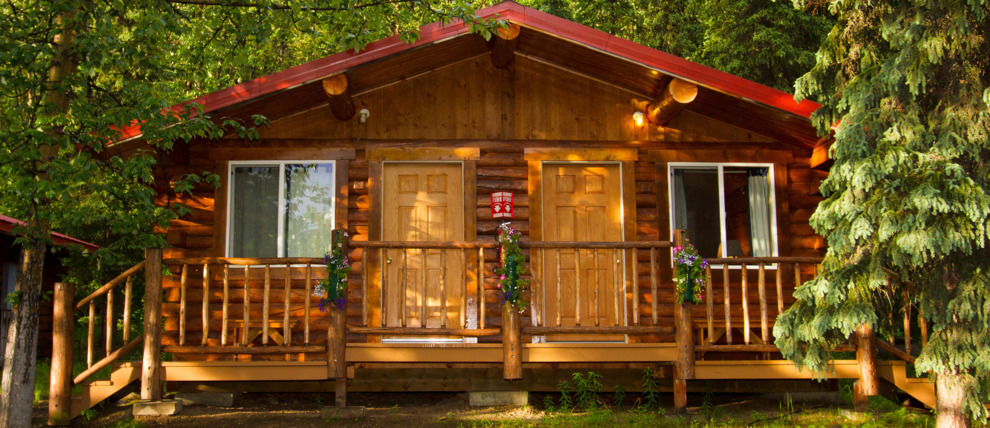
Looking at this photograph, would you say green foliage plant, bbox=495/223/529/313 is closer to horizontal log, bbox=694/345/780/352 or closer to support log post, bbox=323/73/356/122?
horizontal log, bbox=694/345/780/352

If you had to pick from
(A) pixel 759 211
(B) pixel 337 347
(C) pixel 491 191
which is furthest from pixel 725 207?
(B) pixel 337 347

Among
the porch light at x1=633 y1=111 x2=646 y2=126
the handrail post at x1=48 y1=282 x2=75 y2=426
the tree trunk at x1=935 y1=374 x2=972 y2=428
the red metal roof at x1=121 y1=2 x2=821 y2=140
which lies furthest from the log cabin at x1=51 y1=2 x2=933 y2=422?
the tree trunk at x1=935 y1=374 x2=972 y2=428

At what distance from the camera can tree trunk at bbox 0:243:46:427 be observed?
265 inches

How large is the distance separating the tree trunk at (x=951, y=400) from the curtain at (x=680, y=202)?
3.23 metres

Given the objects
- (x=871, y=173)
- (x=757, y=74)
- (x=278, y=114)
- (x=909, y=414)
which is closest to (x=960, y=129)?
(x=871, y=173)

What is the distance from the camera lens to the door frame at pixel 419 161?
8.48 m

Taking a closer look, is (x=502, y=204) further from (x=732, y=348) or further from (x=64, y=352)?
(x=64, y=352)

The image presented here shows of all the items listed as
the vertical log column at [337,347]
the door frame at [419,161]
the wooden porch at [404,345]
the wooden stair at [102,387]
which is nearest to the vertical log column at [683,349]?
the wooden porch at [404,345]

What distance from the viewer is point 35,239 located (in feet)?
22.2

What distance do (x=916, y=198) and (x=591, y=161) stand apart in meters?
3.84

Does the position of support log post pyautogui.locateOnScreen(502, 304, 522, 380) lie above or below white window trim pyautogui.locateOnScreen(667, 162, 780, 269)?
below

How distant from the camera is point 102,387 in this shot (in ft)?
22.5

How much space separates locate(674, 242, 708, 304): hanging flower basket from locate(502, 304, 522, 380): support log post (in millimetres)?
1594

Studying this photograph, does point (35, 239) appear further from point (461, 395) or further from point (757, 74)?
point (757, 74)
